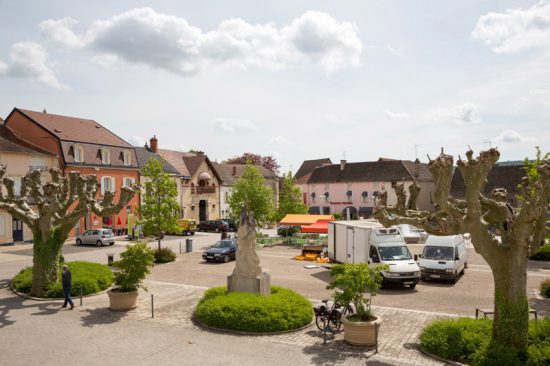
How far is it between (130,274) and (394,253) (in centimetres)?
1154

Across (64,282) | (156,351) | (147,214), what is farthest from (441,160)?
(147,214)

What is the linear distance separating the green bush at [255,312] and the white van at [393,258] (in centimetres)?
594

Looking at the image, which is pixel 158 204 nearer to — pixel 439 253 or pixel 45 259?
pixel 45 259

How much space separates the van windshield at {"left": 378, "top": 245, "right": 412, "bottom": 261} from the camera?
19.5m

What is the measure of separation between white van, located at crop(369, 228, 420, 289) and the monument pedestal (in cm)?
585

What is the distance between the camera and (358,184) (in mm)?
61406

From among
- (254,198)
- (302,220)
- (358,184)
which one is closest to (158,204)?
(254,198)

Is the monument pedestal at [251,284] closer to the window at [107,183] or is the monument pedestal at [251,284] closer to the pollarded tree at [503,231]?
the pollarded tree at [503,231]

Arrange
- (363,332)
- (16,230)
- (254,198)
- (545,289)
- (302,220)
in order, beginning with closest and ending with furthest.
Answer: (363,332)
(545,289)
(302,220)
(16,230)
(254,198)

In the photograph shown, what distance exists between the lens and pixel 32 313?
14812mm

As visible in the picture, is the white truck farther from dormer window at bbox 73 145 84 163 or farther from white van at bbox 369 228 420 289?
dormer window at bbox 73 145 84 163

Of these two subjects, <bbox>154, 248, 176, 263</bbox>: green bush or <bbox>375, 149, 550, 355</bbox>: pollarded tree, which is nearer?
<bbox>375, 149, 550, 355</bbox>: pollarded tree

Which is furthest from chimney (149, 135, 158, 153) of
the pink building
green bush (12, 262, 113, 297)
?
green bush (12, 262, 113, 297)

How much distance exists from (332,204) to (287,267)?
3953 centimetres
